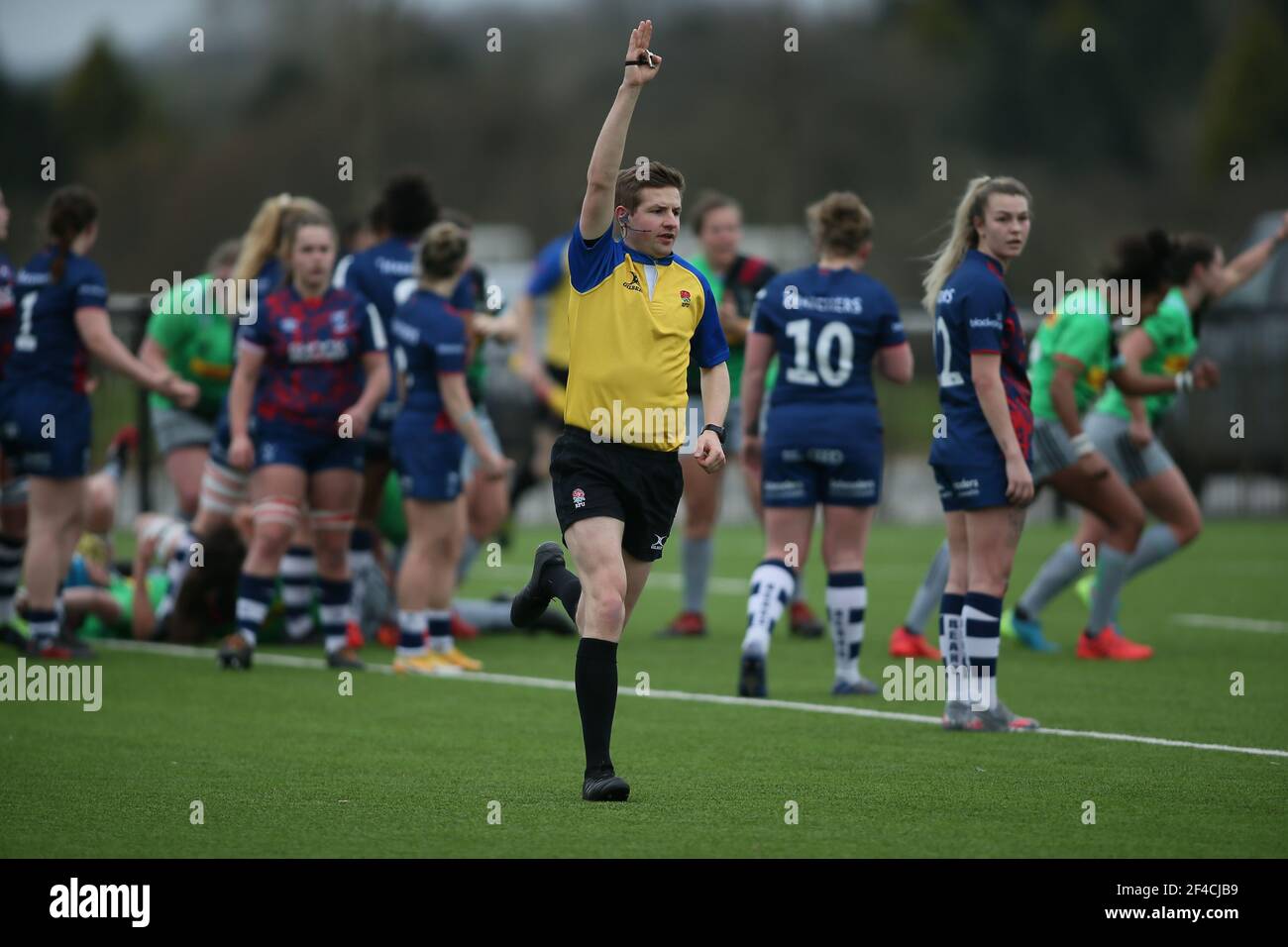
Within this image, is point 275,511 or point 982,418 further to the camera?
point 275,511

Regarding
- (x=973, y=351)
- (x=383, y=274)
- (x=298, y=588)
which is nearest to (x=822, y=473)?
(x=973, y=351)

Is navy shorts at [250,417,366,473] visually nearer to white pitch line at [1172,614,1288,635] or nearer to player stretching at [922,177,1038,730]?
player stretching at [922,177,1038,730]

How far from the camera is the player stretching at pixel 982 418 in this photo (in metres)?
7.50

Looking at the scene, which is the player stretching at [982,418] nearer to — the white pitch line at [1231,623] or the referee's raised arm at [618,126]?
the referee's raised arm at [618,126]

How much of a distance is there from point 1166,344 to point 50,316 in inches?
241

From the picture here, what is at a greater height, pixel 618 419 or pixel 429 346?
pixel 429 346

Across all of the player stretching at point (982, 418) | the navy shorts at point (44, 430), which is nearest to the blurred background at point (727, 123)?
the navy shorts at point (44, 430)

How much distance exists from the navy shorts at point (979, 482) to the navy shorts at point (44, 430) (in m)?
4.87

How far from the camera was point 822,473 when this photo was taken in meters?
8.86

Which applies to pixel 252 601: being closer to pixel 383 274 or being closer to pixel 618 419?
pixel 383 274

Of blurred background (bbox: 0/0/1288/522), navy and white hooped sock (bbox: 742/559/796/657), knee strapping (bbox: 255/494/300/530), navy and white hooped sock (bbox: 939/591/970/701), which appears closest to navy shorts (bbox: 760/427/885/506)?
navy and white hooped sock (bbox: 742/559/796/657)

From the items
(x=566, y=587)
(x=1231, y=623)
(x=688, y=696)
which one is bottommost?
(x=688, y=696)

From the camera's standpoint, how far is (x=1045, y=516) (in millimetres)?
21391
